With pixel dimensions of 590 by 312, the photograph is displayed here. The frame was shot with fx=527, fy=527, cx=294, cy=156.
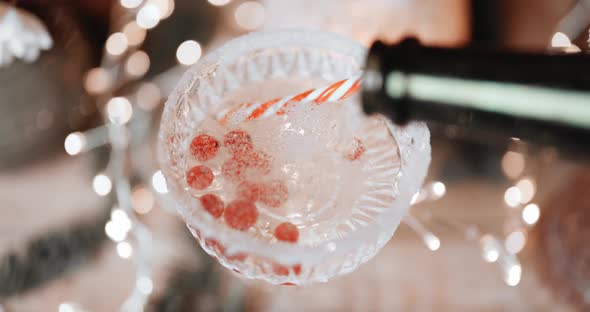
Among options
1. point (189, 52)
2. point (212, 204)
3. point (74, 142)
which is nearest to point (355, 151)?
point (212, 204)

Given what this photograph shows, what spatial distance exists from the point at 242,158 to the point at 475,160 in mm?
867

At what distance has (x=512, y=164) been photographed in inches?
52.4

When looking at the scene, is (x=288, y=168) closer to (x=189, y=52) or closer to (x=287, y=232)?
(x=287, y=232)

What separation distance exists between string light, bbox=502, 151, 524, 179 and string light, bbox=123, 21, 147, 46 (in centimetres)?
97

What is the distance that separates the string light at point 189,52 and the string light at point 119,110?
180mm

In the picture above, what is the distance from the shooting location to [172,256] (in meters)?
1.32

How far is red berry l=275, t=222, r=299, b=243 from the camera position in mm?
608

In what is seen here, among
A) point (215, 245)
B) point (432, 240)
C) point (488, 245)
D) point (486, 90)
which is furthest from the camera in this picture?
point (488, 245)

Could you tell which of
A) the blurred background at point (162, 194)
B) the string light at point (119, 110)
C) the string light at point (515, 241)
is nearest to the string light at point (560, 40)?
the blurred background at point (162, 194)

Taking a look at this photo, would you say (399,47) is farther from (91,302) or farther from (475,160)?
(91,302)

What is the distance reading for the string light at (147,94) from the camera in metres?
1.37

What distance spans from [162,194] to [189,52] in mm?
360

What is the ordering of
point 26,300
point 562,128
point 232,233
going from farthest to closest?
point 26,300 < point 232,233 < point 562,128

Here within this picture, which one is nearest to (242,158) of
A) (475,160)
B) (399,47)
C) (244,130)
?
(244,130)
